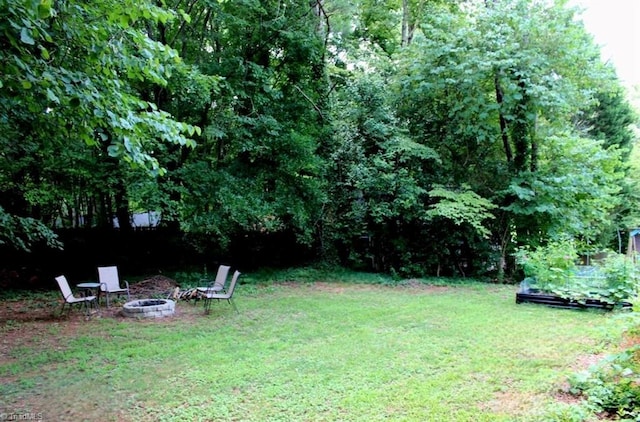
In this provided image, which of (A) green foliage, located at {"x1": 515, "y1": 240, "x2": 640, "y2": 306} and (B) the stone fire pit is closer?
(A) green foliage, located at {"x1": 515, "y1": 240, "x2": 640, "y2": 306}

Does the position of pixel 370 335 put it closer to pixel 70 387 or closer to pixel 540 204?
pixel 70 387

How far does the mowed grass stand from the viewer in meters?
3.25

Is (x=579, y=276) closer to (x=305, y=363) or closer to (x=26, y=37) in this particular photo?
(x=305, y=363)

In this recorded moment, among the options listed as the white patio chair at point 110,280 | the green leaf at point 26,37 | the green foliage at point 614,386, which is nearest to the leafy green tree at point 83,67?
the green leaf at point 26,37

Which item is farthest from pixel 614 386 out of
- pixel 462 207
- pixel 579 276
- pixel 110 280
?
pixel 110 280

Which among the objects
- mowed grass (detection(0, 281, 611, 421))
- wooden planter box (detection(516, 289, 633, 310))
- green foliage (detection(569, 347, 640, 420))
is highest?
wooden planter box (detection(516, 289, 633, 310))

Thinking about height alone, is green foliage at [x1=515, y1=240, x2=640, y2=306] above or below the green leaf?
below

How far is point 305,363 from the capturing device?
167 inches

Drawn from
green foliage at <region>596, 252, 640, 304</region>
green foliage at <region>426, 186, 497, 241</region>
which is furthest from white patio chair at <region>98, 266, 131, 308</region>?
green foliage at <region>596, 252, 640, 304</region>

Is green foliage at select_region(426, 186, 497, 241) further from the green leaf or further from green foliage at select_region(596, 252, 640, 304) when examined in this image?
the green leaf

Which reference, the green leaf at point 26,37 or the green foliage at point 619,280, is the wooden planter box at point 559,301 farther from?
the green leaf at point 26,37

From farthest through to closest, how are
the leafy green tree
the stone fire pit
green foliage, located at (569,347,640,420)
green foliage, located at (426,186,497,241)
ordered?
1. green foliage, located at (426,186,497,241)
2. the stone fire pit
3. green foliage, located at (569,347,640,420)
4. the leafy green tree

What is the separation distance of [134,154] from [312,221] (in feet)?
24.8

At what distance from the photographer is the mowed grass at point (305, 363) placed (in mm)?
3246
